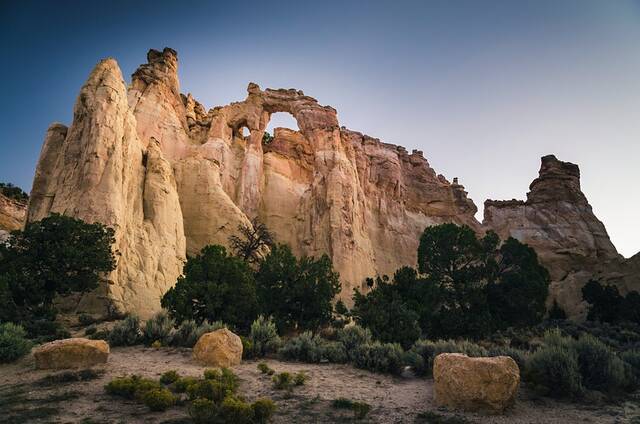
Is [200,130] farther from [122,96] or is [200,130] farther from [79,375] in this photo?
[79,375]

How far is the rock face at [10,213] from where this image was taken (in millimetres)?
48175

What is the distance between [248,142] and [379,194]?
2079cm

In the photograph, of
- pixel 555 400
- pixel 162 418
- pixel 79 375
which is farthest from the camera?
pixel 79 375

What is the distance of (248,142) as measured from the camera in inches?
2121

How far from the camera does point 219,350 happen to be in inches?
517

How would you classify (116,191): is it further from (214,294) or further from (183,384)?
(183,384)

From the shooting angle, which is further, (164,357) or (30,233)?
(30,233)

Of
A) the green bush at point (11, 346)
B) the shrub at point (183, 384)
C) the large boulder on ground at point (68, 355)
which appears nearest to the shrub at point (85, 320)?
the green bush at point (11, 346)

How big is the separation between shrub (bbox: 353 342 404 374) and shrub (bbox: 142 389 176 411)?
24.3ft

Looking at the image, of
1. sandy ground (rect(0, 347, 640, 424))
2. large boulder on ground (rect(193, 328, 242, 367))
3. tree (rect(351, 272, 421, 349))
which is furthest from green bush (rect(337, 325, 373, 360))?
large boulder on ground (rect(193, 328, 242, 367))

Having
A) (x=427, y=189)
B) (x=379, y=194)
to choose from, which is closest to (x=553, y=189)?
(x=427, y=189)

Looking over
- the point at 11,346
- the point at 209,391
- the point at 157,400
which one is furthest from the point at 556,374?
the point at 11,346

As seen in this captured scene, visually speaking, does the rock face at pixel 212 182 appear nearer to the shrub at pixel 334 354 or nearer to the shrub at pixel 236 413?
the shrub at pixel 334 354

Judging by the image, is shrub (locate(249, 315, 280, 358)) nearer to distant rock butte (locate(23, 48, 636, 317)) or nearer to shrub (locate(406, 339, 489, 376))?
shrub (locate(406, 339, 489, 376))
